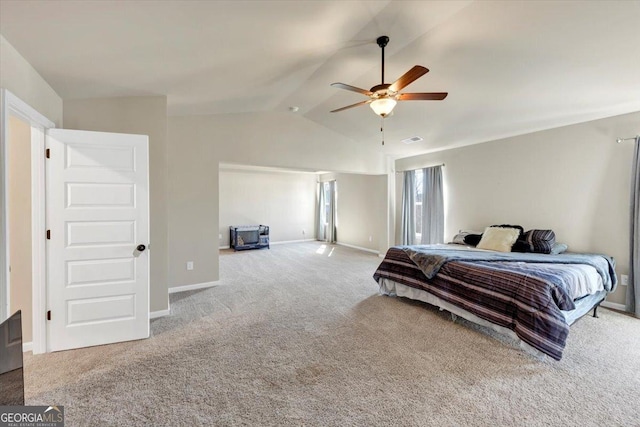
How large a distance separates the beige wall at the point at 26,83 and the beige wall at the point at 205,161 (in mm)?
1633

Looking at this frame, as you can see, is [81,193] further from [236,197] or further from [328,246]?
[328,246]

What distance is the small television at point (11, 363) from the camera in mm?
875

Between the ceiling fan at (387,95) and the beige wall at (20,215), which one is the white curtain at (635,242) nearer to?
the ceiling fan at (387,95)

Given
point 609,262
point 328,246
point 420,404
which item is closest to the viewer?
point 420,404

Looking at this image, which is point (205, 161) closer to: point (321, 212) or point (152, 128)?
point (152, 128)

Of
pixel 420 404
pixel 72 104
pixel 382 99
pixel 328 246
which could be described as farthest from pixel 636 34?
pixel 328 246

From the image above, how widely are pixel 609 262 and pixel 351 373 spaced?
3.55 m

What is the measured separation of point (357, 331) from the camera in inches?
118

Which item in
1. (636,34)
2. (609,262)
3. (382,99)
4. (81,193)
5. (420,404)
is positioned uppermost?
(636,34)

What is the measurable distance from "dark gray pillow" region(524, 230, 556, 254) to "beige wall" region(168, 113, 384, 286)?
4.04m

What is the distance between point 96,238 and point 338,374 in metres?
2.52

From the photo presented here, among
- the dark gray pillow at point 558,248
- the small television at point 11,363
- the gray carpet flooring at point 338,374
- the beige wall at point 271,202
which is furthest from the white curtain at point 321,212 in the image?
the small television at point 11,363

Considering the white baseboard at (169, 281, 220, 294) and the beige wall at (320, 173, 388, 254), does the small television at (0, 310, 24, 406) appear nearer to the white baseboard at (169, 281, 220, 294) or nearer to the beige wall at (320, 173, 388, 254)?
the white baseboard at (169, 281, 220, 294)

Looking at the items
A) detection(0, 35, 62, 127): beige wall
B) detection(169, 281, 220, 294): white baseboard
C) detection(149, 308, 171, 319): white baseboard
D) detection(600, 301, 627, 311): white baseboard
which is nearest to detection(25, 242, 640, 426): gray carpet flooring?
detection(149, 308, 171, 319): white baseboard
